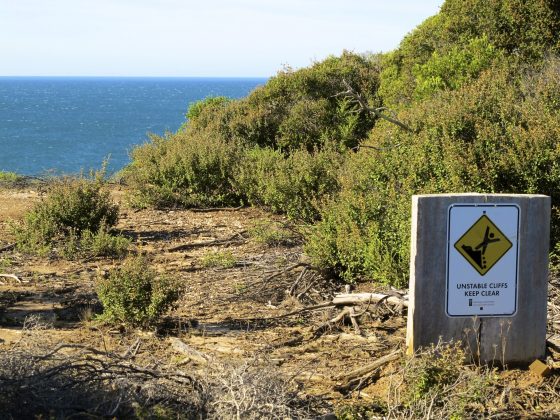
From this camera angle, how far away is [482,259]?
507 cm

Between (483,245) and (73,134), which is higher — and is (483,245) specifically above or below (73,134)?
above

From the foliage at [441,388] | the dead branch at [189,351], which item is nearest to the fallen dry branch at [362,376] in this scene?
the foliage at [441,388]

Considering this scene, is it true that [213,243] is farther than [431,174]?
Yes

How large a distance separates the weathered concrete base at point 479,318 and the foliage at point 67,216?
20.4 feet

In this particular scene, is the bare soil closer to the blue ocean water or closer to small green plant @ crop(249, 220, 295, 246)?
small green plant @ crop(249, 220, 295, 246)

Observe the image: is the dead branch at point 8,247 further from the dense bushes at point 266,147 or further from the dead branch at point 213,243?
the dense bushes at point 266,147

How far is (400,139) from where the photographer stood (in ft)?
33.5

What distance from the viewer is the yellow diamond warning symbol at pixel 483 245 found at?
5043 mm

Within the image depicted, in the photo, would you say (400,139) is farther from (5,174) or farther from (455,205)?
(5,174)

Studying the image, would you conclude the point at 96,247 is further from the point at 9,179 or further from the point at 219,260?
the point at 9,179

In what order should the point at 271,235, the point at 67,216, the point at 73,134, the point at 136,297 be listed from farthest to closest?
the point at 73,134
the point at 67,216
the point at 271,235
the point at 136,297

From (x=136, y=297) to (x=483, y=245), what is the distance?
3.01 m

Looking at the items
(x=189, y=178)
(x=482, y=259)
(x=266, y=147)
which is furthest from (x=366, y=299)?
(x=266, y=147)

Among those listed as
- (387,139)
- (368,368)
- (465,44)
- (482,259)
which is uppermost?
(465,44)
